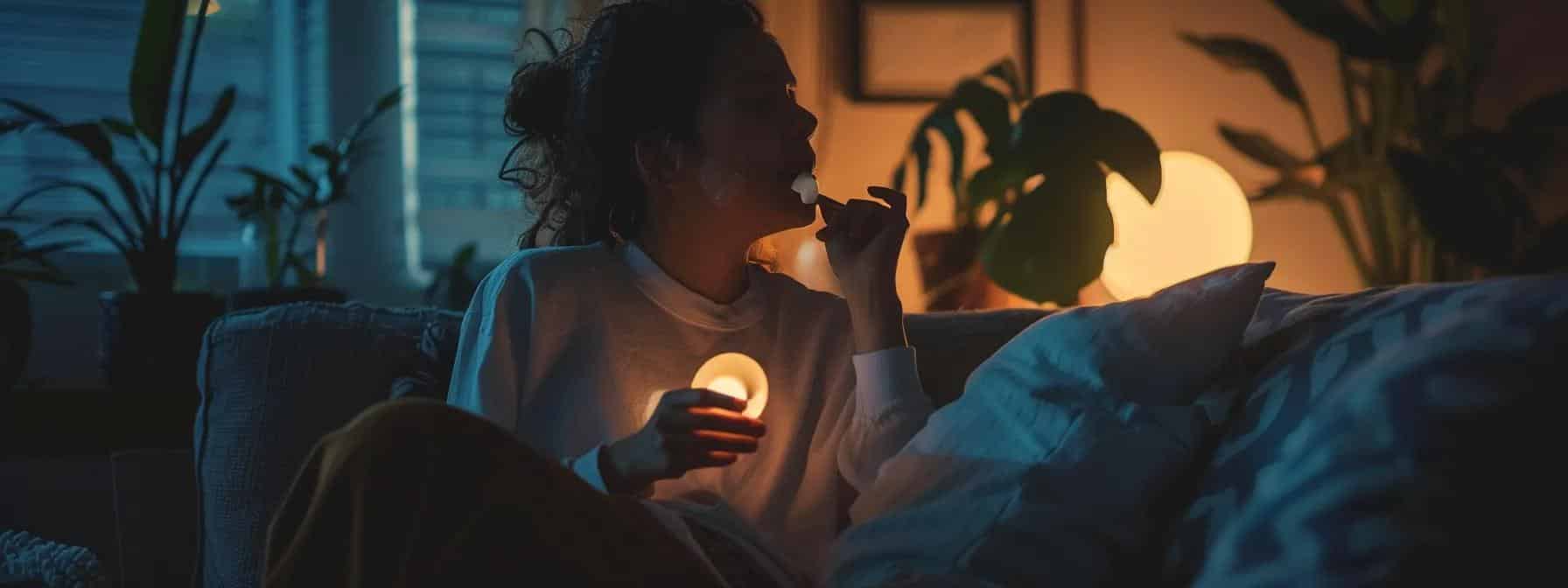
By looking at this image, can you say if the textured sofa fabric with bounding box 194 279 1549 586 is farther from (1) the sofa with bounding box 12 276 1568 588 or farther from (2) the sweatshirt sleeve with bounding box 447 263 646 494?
(2) the sweatshirt sleeve with bounding box 447 263 646 494

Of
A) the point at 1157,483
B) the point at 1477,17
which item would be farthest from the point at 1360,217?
the point at 1157,483

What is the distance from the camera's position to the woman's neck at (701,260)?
1.31 metres

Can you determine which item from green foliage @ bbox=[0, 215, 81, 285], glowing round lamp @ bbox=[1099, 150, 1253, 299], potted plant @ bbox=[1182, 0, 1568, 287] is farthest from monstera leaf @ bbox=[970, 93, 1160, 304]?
green foliage @ bbox=[0, 215, 81, 285]

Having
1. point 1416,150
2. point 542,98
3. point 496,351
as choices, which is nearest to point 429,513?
point 496,351

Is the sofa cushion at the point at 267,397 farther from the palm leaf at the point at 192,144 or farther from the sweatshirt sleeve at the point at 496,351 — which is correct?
the palm leaf at the point at 192,144

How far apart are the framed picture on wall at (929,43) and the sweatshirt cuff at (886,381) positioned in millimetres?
1952

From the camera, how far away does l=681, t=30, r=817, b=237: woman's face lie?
4.16ft

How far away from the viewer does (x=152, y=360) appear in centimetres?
196

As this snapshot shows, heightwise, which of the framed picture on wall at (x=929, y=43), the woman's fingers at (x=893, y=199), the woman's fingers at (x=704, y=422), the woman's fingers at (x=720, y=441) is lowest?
the woman's fingers at (x=720, y=441)

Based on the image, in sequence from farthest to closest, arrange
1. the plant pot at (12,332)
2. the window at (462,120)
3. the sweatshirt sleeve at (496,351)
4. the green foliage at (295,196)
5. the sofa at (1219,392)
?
the window at (462,120)
the green foliage at (295,196)
the plant pot at (12,332)
the sweatshirt sleeve at (496,351)
the sofa at (1219,392)

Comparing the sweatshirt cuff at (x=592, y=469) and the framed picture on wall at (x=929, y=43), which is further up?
the framed picture on wall at (x=929, y=43)

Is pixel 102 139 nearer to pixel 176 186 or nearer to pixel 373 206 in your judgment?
pixel 176 186

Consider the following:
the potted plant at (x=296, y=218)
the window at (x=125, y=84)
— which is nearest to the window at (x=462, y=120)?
the window at (x=125, y=84)

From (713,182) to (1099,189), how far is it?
3.41 feet
